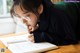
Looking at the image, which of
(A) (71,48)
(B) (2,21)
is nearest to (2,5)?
(B) (2,21)

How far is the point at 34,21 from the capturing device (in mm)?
819

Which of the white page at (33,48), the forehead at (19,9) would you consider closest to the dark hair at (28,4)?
the forehead at (19,9)

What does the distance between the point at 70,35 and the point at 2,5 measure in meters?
2.15

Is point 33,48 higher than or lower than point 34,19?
lower

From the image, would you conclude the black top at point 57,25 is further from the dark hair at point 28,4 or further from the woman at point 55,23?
the dark hair at point 28,4

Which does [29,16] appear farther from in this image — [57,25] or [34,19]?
[57,25]

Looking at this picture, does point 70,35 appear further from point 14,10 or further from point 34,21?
point 14,10

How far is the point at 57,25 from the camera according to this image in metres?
0.83

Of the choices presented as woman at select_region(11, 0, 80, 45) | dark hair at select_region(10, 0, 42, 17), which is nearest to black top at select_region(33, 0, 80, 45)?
→ woman at select_region(11, 0, 80, 45)

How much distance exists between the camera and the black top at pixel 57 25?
0.83 meters

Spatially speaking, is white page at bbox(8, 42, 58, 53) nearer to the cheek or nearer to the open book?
the open book

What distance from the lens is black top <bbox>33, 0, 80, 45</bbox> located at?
32.7 inches

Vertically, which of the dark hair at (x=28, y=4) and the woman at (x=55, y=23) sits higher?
the dark hair at (x=28, y=4)

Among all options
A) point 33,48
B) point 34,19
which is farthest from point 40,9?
point 33,48
